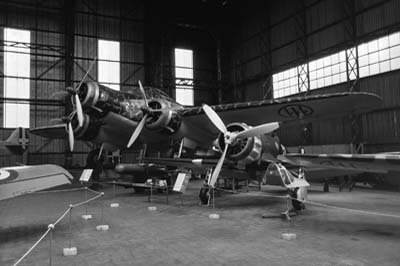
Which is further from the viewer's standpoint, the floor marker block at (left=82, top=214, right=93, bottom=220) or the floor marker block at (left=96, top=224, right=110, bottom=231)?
the floor marker block at (left=82, top=214, right=93, bottom=220)

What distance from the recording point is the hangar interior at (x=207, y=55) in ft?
64.0

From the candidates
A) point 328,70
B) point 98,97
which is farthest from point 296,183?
point 328,70

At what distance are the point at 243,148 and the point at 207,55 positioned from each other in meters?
25.2

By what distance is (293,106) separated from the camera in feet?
36.5

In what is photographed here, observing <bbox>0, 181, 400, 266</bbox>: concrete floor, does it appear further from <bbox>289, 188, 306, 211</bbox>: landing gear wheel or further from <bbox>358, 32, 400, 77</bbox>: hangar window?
<bbox>358, 32, 400, 77</bbox>: hangar window

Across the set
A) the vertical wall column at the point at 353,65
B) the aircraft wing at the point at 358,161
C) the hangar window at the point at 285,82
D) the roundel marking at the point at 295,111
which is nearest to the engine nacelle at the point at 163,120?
the roundel marking at the point at 295,111

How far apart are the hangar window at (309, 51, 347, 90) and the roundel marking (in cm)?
1095

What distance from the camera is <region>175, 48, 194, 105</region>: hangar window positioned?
3123 centimetres

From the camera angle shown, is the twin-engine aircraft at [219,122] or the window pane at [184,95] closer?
the twin-engine aircraft at [219,122]

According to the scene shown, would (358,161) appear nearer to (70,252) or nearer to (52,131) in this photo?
(70,252)

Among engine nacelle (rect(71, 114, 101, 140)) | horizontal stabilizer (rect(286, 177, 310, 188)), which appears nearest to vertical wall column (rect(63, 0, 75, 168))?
engine nacelle (rect(71, 114, 101, 140))

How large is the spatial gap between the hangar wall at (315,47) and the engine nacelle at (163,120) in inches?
255

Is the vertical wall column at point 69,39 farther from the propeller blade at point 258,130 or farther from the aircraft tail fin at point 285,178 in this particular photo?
the aircraft tail fin at point 285,178

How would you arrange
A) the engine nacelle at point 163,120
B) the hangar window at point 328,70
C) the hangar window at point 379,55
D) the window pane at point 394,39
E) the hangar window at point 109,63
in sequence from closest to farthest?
the engine nacelle at point 163,120
the window pane at point 394,39
the hangar window at point 379,55
the hangar window at point 328,70
the hangar window at point 109,63
